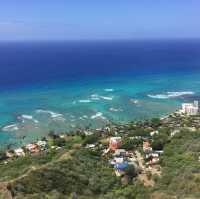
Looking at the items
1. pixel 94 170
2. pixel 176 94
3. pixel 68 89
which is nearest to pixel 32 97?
pixel 68 89

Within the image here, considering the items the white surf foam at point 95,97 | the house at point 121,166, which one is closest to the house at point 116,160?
the house at point 121,166

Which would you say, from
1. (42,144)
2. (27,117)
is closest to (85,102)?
(27,117)

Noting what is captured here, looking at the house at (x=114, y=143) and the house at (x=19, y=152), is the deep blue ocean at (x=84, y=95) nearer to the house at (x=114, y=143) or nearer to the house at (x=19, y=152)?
the house at (x=19, y=152)

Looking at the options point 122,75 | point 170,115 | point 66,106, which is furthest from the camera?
point 122,75

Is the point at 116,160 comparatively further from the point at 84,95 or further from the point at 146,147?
the point at 84,95

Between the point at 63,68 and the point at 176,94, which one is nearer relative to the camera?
the point at 176,94

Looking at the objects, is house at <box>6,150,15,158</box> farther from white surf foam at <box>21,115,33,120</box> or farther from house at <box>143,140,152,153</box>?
white surf foam at <box>21,115,33,120</box>

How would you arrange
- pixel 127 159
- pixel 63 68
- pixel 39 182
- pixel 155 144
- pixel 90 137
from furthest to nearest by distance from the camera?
pixel 63 68 < pixel 90 137 < pixel 155 144 < pixel 127 159 < pixel 39 182

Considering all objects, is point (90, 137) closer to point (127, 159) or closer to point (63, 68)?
point (127, 159)
